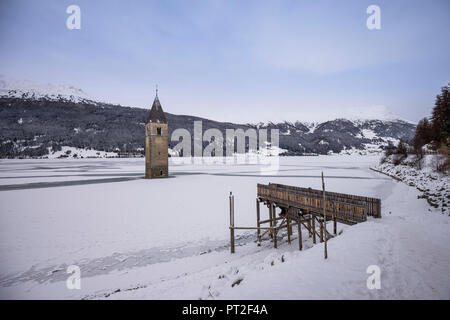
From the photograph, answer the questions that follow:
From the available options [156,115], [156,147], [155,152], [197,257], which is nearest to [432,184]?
[197,257]

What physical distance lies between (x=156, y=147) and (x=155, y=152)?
108cm

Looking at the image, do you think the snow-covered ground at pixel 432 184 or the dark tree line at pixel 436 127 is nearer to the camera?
the snow-covered ground at pixel 432 184

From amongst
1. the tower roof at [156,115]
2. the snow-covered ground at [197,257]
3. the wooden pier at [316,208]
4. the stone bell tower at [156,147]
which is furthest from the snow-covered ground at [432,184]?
the tower roof at [156,115]

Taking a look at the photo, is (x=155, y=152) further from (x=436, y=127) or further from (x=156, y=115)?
(x=436, y=127)

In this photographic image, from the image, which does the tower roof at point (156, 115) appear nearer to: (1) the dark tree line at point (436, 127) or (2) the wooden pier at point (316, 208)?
(2) the wooden pier at point (316, 208)

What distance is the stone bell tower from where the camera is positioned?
43812mm

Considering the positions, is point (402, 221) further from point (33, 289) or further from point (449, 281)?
point (33, 289)

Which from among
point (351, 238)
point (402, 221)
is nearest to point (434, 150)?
point (402, 221)

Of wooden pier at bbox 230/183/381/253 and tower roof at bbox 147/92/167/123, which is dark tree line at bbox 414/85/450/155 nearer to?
wooden pier at bbox 230/183/381/253

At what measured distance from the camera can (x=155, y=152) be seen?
146 feet

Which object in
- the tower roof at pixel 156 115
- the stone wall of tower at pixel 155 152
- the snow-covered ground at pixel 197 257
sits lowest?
the snow-covered ground at pixel 197 257

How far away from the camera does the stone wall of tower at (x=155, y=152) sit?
4375 centimetres

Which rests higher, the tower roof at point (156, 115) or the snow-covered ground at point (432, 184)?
the tower roof at point (156, 115)

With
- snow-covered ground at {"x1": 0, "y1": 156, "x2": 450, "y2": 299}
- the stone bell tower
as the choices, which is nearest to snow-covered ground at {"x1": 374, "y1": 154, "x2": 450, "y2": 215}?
snow-covered ground at {"x1": 0, "y1": 156, "x2": 450, "y2": 299}
